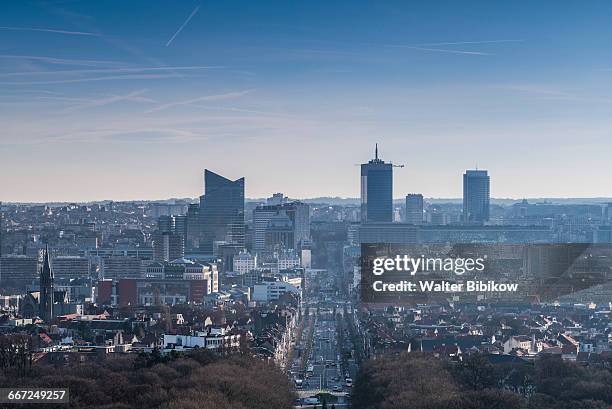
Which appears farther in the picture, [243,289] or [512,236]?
[512,236]

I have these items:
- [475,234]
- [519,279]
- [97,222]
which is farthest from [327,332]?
[97,222]

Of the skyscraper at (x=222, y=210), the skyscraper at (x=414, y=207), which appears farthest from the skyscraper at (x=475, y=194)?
the skyscraper at (x=222, y=210)

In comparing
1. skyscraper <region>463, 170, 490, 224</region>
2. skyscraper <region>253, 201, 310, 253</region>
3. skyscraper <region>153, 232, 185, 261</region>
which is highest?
skyscraper <region>463, 170, 490, 224</region>

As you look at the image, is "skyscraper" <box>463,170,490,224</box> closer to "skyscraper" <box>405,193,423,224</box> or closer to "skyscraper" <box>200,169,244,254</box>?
"skyscraper" <box>405,193,423,224</box>

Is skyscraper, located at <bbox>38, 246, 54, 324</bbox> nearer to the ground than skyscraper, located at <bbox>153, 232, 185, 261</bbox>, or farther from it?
nearer to the ground

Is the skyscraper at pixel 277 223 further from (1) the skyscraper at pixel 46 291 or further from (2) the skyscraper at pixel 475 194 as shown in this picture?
(1) the skyscraper at pixel 46 291

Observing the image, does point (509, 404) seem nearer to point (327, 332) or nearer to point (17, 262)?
point (327, 332)

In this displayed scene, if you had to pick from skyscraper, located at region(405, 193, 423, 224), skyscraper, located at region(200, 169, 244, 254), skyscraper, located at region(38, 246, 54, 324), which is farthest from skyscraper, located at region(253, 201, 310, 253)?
skyscraper, located at region(38, 246, 54, 324)
